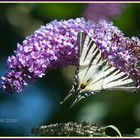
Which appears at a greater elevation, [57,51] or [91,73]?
[57,51]

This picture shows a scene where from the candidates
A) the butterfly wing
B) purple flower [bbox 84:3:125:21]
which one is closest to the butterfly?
the butterfly wing

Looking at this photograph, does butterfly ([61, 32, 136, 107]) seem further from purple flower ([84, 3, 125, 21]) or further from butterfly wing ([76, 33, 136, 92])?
purple flower ([84, 3, 125, 21])

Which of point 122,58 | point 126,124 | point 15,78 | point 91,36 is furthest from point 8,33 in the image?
point 126,124

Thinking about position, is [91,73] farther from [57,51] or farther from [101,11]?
[101,11]

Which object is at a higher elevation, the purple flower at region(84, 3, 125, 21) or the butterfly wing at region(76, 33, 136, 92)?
the purple flower at region(84, 3, 125, 21)

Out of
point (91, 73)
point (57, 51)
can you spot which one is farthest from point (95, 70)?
point (57, 51)
